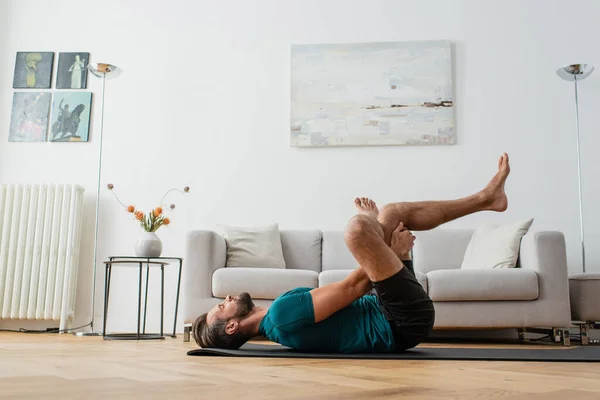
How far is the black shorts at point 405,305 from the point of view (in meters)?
2.19

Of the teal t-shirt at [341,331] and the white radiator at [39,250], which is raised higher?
the white radiator at [39,250]

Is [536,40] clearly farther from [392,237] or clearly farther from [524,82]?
[392,237]

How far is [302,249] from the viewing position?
4.38 metres

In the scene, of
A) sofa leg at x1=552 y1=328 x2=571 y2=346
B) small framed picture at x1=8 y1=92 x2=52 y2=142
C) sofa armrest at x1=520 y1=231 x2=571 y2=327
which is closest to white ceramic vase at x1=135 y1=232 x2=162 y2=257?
small framed picture at x1=8 y1=92 x2=52 y2=142

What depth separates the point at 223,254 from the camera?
403cm

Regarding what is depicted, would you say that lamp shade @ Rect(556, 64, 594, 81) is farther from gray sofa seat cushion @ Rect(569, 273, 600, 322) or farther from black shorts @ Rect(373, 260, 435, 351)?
black shorts @ Rect(373, 260, 435, 351)

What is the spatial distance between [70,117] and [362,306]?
11.6 feet

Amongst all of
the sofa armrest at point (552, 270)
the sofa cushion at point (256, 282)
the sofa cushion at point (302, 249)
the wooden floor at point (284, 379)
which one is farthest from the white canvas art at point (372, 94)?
the wooden floor at point (284, 379)

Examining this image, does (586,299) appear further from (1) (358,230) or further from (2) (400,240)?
(1) (358,230)

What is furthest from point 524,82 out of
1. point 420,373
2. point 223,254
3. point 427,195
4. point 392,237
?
point 420,373

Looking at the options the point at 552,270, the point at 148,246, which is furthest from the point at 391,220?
the point at 148,246

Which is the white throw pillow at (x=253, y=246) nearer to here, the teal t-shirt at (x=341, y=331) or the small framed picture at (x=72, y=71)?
the teal t-shirt at (x=341, y=331)

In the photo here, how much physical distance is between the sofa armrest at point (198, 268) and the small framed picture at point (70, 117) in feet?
5.89

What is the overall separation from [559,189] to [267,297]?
7.79 feet
